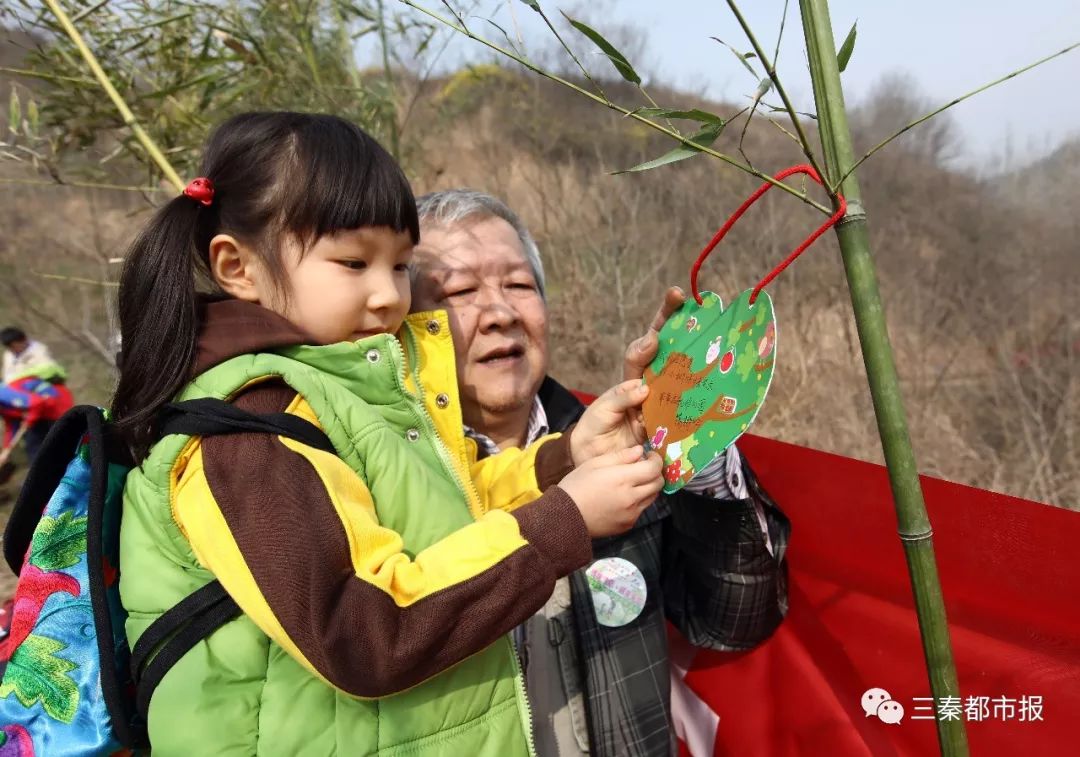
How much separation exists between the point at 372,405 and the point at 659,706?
86 cm

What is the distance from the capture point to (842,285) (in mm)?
5785

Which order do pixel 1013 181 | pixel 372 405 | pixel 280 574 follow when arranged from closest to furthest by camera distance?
pixel 280 574 → pixel 372 405 → pixel 1013 181

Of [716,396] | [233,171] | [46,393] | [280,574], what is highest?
[233,171]

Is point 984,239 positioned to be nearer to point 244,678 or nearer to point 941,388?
point 941,388

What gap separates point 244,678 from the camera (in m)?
0.95

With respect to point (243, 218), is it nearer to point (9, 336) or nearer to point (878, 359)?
point (878, 359)

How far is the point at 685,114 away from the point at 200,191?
83 centimetres

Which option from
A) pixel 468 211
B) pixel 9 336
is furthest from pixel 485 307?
pixel 9 336

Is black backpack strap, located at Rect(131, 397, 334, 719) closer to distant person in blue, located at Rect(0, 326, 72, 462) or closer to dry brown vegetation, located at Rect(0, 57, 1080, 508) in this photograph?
dry brown vegetation, located at Rect(0, 57, 1080, 508)

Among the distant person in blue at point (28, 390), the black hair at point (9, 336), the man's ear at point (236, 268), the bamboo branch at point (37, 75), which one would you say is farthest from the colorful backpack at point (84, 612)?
the black hair at point (9, 336)

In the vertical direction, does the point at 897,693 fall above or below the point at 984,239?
below

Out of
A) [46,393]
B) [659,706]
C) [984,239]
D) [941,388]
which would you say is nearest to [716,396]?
[659,706]

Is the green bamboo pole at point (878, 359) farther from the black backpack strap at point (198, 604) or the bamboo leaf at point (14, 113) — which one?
the bamboo leaf at point (14, 113)

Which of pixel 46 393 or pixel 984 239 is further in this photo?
pixel 984 239
